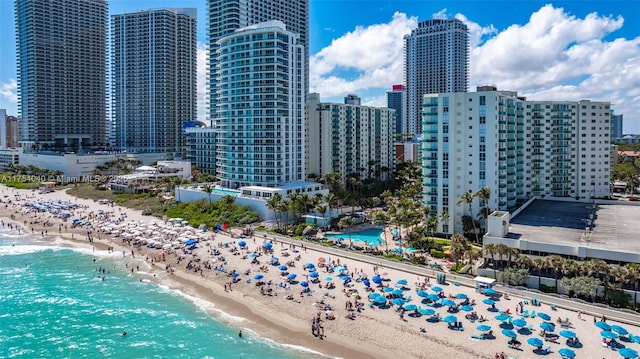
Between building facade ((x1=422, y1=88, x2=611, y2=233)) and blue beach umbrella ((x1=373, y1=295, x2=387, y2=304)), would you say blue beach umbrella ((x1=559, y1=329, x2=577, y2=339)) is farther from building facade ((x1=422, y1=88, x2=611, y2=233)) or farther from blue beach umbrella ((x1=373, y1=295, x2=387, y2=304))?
building facade ((x1=422, y1=88, x2=611, y2=233))

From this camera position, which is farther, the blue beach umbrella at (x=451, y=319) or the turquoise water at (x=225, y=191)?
the turquoise water at (x=225, y=191)

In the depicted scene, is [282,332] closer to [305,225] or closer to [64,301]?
[64,301]

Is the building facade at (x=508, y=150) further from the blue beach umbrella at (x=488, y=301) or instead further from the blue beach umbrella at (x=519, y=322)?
the blue beach umbrella at (x=519, y=322)

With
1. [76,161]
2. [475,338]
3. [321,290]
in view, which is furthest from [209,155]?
[475,338]

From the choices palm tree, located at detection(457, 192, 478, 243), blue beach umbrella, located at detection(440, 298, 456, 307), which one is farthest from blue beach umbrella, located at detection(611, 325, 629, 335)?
palm tree, located at detection(457, 192, 478, 243)

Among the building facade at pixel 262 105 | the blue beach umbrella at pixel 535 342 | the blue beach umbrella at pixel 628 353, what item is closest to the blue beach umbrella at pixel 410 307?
the blue beach umbrella at pixel 535 342

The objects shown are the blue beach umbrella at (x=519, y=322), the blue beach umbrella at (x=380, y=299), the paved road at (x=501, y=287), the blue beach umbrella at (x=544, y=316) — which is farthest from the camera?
the blue beach umbrella at (x=380, y=299)

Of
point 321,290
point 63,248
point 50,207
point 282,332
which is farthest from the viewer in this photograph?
point 50,207
